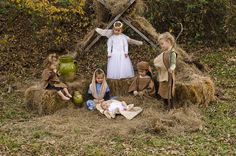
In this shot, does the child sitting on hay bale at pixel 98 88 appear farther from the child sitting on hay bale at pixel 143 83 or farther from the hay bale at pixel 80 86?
the child sitting on hay bale at pixel 143 83

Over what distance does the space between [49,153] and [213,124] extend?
2659 millimetres

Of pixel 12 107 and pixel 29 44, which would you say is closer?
pixel 12 107

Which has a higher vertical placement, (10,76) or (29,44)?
(29,44)

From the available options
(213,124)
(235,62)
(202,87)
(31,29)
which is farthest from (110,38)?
(31,29)

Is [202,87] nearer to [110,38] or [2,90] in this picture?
[110,38]

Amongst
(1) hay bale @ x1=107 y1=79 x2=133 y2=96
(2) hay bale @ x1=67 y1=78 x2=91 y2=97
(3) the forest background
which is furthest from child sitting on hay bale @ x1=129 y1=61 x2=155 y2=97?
(3) the forest background

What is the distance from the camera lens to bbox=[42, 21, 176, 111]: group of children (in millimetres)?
8180

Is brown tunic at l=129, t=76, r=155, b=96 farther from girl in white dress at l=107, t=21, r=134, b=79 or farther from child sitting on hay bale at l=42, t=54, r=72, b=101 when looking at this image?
child sitting on hay bale at l=42, t=54, r=72, b=101

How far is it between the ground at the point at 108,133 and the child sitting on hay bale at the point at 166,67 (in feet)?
0.83

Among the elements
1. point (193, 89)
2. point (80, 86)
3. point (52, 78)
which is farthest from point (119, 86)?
point (193, 89)

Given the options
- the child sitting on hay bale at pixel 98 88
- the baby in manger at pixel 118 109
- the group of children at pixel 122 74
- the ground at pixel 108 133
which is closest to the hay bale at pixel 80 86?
the group of children at pixel 122 74

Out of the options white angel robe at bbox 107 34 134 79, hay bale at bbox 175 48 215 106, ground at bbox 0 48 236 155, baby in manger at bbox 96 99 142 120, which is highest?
white angel robe at bbox 107 34 134 79

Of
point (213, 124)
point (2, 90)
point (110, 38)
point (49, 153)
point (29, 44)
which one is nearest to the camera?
point (49, 153)

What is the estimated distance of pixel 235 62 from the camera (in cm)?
1113
